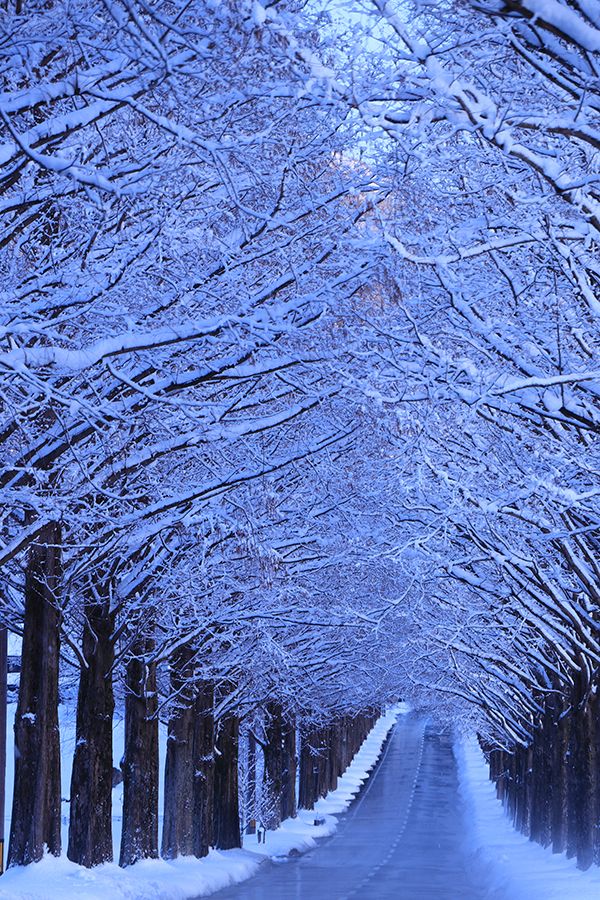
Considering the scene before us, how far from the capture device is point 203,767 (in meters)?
29.2

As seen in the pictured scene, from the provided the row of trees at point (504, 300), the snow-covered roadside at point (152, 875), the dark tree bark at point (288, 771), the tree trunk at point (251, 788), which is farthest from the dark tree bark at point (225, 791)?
the dark tree bark at point (288, 771)

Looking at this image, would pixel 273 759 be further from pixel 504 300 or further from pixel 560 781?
pixel 504 300

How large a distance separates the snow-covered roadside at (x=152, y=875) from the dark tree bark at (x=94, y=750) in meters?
0.42

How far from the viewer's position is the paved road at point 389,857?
2569cm

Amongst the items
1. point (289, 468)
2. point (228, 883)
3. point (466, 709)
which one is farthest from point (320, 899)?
point (466, 709)

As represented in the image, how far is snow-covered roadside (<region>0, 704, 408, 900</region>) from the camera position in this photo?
15125 millimetres

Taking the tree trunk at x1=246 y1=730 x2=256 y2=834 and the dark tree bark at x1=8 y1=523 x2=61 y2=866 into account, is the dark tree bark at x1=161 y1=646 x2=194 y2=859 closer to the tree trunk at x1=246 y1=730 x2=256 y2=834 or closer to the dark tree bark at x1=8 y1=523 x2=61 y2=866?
the dark tree bark at x1=8 y1=523 x2=61 y2=866

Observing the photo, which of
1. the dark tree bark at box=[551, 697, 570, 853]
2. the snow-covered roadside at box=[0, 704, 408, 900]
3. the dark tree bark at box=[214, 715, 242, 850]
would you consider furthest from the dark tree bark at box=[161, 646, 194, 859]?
the dark tree bark at box=[551, 697, 570, 853]

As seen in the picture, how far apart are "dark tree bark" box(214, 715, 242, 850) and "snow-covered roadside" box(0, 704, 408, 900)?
56cm

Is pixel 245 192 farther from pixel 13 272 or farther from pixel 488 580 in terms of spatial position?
pixel 488 580

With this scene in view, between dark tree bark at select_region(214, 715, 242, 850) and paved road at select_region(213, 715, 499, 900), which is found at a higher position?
dark tree bark at select_region(214, 715, 242, 850)

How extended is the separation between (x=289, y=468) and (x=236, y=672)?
508 inches

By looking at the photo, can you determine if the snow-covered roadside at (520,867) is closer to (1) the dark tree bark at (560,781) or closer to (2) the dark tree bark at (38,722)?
(1) the dark tree bark at (560,781)

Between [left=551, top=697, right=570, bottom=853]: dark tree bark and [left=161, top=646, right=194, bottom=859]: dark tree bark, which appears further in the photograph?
[left=551, top=697, right=570, bottom=853]: dark tree bark
